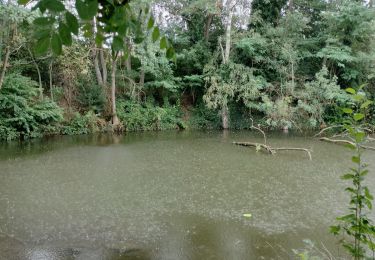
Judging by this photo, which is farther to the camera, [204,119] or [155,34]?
[204,119]

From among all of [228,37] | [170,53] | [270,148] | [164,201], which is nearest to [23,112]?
[164,201]

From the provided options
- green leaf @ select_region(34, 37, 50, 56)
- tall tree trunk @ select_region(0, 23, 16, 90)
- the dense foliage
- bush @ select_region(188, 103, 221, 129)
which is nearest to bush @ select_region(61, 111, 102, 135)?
the dense foliage

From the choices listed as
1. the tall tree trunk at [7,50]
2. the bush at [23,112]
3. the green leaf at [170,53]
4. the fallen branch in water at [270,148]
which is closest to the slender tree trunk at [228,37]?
the fallen branch in water at [270,148]

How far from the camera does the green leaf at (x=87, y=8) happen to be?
938 millimetres

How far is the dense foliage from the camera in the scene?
44.4 ft

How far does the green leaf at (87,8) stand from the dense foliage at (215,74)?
38.7ft

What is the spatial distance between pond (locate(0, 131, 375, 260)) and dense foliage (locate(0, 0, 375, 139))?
12.3 feet

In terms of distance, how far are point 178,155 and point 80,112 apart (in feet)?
20.6

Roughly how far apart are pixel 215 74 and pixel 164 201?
1008 centimetres

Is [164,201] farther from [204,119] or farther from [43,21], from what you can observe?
[204,119]

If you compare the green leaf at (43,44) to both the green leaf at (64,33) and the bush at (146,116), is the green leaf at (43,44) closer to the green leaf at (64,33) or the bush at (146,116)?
the green leaf at (64,33)

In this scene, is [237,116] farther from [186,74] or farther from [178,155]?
[178,155]

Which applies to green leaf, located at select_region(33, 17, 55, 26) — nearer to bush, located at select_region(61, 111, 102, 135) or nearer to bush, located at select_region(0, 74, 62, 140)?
bush, located at select_region(0, 74, 62, 140)

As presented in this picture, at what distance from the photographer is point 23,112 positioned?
11.4m
